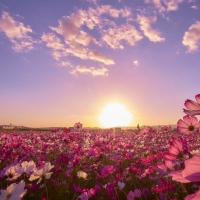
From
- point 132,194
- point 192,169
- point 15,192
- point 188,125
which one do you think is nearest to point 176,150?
point 188,125

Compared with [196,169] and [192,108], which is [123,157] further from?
[196,169]

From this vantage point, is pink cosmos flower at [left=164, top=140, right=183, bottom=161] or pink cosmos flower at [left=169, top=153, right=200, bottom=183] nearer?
pink cosmos flower at [left=169, top=153, right=200, bottom=183]

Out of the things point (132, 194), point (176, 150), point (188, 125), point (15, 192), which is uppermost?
point (188, 125)

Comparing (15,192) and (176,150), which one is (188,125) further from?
(15,192)

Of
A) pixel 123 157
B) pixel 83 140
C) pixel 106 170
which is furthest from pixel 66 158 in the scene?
pixel 83 140

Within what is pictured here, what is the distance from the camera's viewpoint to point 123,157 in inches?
218

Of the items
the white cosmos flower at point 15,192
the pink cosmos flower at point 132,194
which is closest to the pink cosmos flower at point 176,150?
the white cosmos flower at point 15,192

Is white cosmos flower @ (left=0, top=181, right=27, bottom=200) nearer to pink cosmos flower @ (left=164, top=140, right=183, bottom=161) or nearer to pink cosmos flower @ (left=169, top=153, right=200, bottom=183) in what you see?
pink cosmos flower @ (left=169, top=153, right=200, bottom=183)

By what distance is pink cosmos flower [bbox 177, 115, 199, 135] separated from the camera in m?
1.88

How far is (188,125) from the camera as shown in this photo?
194 cm

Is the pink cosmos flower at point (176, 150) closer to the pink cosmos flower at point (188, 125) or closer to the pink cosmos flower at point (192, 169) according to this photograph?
the pink cosmos flower at point (188, 125)

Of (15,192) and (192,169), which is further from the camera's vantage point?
(15,192)

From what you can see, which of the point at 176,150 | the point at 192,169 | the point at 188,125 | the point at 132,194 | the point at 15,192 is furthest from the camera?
the point at 132,194

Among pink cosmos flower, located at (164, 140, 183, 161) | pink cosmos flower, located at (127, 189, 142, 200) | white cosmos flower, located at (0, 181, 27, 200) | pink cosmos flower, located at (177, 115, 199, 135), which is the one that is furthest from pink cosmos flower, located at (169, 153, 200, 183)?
pink cosmos flower, located at (127, 189, 142, 200)
